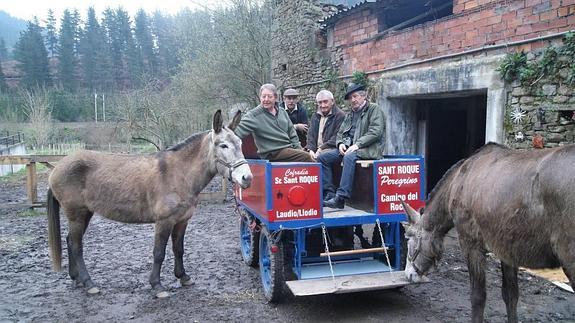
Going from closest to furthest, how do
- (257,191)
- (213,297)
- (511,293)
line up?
1. (511,293)
2. (257,191)
3. (213,297)

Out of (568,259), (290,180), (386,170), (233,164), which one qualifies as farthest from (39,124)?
(568,259)

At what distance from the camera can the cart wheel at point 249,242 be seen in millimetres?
5255

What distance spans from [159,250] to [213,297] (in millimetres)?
810

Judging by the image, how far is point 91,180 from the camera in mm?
4961

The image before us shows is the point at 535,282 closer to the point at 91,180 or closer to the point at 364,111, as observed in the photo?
the point at 364,111

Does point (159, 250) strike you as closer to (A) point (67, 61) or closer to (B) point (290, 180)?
(B) point (290, 180)

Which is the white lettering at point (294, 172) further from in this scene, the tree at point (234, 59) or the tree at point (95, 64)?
the tree at point (95, 64)

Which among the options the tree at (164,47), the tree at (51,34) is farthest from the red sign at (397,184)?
the tree at (51,34)

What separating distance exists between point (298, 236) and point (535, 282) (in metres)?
3.05

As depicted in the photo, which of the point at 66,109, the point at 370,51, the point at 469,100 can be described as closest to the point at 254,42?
the point at 370,51

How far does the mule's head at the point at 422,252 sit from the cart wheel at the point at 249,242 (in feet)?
6.23

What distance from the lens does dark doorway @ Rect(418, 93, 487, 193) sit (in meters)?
9.27

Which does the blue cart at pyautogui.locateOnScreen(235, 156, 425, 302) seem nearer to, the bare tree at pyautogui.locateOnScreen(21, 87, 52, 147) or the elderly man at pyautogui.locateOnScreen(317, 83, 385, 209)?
the elderly man at pyautogui.locateOnScreen(317, 83, 385, 209)

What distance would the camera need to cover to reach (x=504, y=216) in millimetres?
2945
